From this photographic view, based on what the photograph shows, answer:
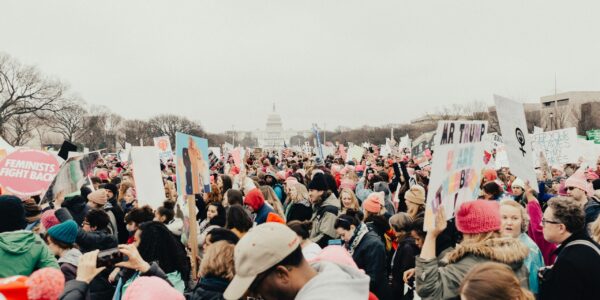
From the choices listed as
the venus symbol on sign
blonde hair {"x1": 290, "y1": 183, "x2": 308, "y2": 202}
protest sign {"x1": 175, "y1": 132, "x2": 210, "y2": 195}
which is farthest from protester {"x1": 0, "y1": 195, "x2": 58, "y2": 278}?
the venus symbol on sign

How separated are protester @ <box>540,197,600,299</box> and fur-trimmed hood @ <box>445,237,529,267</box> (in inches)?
12.3

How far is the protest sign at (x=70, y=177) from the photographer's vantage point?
719 cm

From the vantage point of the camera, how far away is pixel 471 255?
3354 mm

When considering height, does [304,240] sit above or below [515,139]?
below

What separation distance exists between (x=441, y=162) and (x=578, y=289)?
126 centimetres

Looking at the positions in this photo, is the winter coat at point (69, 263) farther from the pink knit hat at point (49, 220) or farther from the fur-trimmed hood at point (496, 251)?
the fur-trimmed hood at point (496, 251)

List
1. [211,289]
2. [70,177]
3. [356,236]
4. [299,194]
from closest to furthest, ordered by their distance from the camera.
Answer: [211,289], [356,236], [70,177], [299,194]

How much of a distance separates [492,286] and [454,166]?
1770 mm

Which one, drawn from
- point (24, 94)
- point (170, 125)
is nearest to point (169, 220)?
point (24, 94)

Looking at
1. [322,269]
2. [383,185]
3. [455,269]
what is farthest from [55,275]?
[383,185]

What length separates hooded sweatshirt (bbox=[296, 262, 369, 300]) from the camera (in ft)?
7.04

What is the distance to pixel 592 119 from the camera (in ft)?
198

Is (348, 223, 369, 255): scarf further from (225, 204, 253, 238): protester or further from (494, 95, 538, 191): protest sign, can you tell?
(494, 95, 538, 191): protest sign

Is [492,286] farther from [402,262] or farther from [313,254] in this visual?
[402,262]
